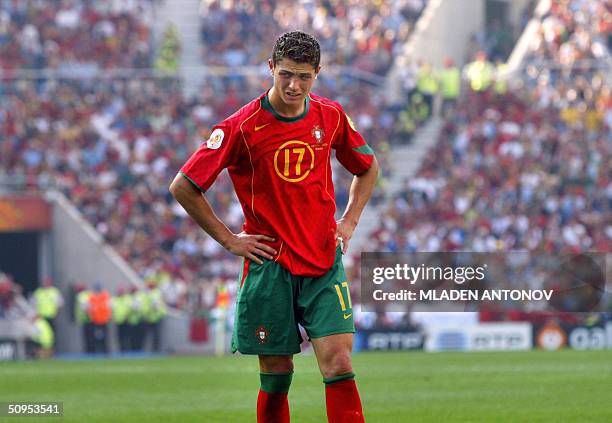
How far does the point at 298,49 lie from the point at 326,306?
1266 millimetres

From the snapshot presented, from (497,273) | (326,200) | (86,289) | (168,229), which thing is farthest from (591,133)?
(326,200)

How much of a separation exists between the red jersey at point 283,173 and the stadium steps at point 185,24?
83.5ft

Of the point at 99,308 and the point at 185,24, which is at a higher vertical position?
the point at 185,24

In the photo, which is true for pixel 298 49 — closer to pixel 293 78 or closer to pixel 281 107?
pixel 293 78

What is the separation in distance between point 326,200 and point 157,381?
954cm

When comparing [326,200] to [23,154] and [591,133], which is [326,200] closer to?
[23,154]

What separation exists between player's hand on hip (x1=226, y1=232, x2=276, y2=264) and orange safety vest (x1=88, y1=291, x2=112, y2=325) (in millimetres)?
19540

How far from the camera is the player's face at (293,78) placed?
6.38 meters

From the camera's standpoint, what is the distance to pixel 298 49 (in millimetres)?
6352

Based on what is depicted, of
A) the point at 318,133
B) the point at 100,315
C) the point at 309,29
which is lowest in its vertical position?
the point at 100,315

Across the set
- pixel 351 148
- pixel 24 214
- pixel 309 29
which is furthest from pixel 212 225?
pixel 309 29

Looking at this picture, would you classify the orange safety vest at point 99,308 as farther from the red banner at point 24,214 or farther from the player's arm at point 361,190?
the player's arm at point 361,190

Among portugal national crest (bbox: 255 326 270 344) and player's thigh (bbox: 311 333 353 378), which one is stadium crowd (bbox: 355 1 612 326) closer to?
portugal national crest (bbox: 255 326 270 344)

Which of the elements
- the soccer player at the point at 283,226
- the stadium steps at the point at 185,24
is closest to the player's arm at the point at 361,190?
the soccer player at the point at 283,226
